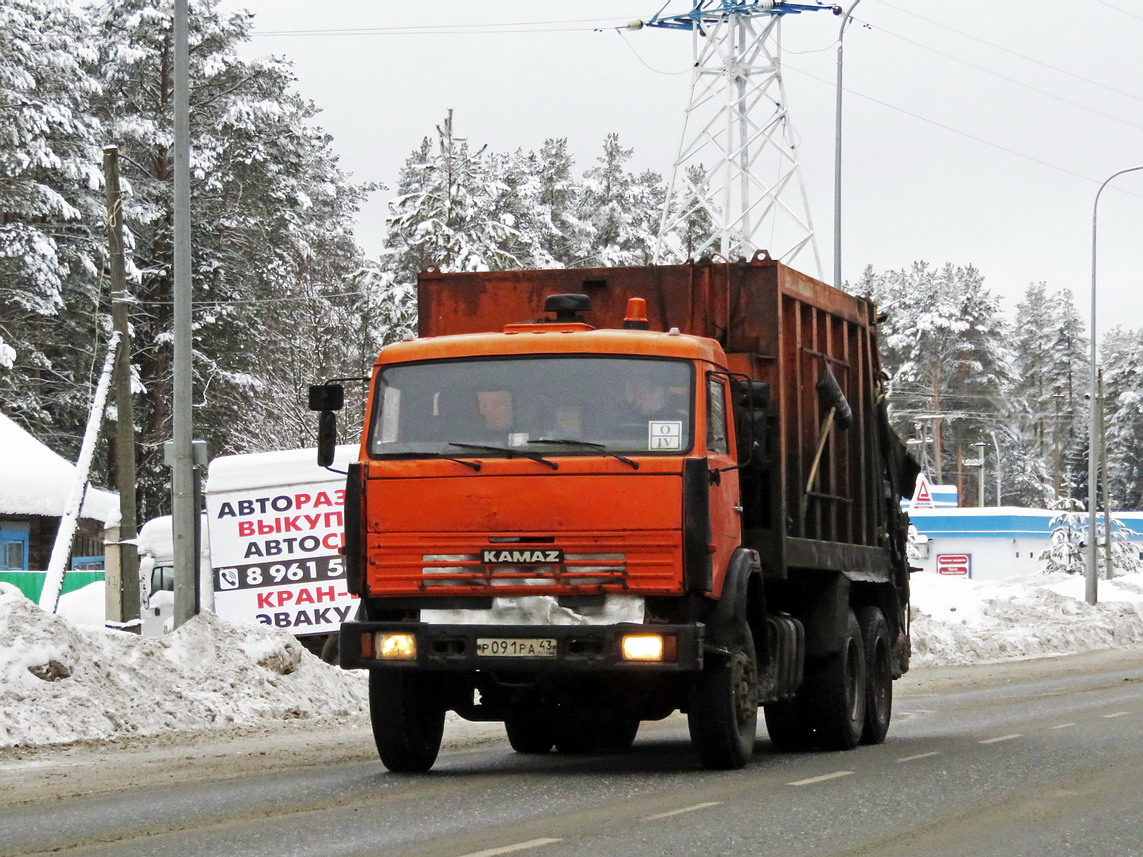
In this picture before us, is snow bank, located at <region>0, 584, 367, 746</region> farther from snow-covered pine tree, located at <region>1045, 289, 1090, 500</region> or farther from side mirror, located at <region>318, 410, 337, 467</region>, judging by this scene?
snow-covered pine tree, located at <region>1045, 289, 1090, 500</region>

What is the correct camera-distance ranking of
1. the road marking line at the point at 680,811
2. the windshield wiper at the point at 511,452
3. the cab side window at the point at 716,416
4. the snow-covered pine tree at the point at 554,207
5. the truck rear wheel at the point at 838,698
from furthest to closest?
the snow-covered pine tree at the point at 554,207 → the truck rear wheel at the point at 838,698 → the cab side window at the point at 716,416 → the windshield wiper at the point at 511,452 → the road marking line at the point at 680,811

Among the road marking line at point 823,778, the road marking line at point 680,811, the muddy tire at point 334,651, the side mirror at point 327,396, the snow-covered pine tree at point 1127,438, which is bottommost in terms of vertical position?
the road marking line at point 823,778

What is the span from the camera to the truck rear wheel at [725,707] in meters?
11.3

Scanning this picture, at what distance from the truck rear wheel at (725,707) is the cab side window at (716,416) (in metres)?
1.12

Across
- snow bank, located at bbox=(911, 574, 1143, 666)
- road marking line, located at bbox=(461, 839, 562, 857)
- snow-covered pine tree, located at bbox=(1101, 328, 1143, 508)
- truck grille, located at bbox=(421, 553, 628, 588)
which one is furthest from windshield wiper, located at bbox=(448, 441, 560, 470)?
snow-covered pine tree, located at bbox=(1101, 328, 1143, 508)

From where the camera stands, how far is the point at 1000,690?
2253cm

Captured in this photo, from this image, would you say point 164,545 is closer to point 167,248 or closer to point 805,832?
point 167,248

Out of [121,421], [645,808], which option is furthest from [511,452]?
[121,421]

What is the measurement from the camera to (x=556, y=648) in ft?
35.7

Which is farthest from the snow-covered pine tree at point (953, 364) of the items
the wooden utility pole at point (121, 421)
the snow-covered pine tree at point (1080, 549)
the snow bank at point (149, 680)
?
the snow bank at point (149, 680)

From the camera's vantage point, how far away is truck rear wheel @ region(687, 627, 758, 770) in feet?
37.2

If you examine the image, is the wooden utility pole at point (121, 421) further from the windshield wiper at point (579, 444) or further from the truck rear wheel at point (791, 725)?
Answer: the windshield wiper at point (579, 444)

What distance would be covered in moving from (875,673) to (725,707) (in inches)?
153

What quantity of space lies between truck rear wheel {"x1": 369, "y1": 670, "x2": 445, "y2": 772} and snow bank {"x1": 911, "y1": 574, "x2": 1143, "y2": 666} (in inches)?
737
